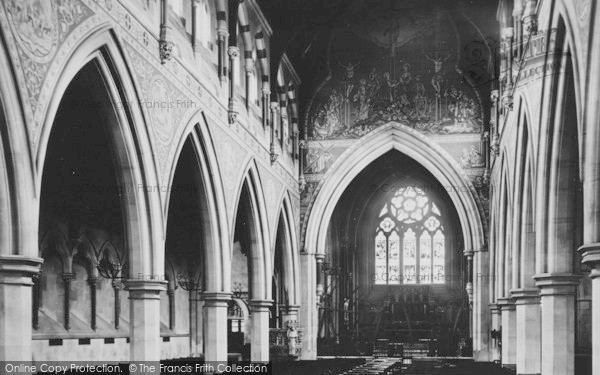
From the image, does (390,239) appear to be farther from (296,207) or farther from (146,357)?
(146,357)

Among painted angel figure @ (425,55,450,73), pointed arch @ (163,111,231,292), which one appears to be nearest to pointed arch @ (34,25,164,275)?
pointed arch @ (163,111,231,292)

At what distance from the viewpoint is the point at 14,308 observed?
9.55m

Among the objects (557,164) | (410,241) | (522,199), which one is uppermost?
(557,164)

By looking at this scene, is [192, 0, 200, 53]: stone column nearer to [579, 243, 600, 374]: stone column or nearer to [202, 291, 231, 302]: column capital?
[202, 291, 231, 302]: column capital

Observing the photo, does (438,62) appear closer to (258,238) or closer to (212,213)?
(258,238)

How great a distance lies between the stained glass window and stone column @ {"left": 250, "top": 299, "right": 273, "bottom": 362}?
12.5 m

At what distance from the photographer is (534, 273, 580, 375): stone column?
42.6 feet

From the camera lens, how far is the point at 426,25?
2827cm

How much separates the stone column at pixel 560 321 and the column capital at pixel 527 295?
3.39 meters

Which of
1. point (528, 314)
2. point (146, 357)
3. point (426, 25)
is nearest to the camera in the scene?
point (146, 357)

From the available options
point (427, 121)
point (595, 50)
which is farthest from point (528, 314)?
point (427, 121)

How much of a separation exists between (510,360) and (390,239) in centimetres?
1445

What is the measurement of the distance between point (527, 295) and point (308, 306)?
12732 mm

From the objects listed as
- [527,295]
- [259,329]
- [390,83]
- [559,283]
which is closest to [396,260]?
[390,83]
